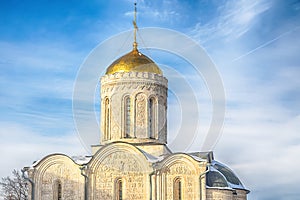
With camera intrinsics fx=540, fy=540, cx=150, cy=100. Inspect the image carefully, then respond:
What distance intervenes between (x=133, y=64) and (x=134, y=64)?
0.05 metres

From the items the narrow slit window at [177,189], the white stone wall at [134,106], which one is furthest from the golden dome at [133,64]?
the narrow slit window at [177,189]

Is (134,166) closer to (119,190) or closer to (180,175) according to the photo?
(119,190)

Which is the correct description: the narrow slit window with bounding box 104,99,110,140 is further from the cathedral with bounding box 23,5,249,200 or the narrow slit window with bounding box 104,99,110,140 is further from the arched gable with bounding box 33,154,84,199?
the arched gable with bounding box 33,154,84,199

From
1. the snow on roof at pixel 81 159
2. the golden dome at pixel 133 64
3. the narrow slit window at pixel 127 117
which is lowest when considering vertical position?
the snow on roof at pixel 81 159

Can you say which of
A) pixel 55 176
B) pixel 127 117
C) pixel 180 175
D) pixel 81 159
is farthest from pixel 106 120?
pixel 180 175

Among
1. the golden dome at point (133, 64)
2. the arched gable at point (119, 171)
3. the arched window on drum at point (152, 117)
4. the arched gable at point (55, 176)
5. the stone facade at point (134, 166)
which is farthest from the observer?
the golden dome at point (133, 64)

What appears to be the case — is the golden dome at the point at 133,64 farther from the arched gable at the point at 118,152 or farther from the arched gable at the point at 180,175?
the arched gable at the point at 180,175

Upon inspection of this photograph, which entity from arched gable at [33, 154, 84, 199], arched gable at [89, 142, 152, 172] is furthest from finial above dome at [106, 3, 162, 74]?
arched gable at [33, 154, 84, 199]

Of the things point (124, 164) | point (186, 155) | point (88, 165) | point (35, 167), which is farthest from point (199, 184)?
point (35, 167)

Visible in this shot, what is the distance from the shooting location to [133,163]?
2361 centimetres

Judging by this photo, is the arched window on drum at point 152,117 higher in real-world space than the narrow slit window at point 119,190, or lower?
higher

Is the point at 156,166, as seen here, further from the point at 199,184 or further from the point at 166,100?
the point at 166,100

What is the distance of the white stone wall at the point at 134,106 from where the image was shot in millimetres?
25016

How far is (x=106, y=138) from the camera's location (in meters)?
25.6
